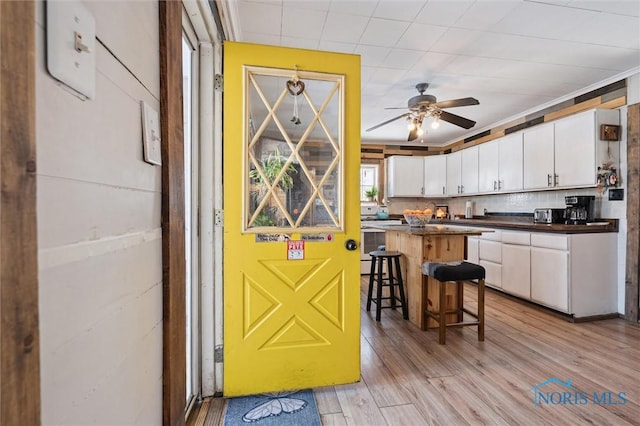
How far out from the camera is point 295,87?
1870 mm

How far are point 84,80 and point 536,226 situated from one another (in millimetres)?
4164

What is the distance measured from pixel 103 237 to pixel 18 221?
0.78 ft

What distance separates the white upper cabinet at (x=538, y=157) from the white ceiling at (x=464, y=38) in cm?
49

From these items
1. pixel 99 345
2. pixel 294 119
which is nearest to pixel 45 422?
pixel 99 345

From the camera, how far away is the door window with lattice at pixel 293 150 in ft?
6.07

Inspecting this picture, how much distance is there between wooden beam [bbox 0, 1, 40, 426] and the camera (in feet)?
1.25

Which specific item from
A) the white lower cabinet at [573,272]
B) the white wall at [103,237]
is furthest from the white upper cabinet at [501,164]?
the white wall at [103,237]

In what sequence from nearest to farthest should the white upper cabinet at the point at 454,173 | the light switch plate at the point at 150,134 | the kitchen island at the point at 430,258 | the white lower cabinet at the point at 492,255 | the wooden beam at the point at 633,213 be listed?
the light switch plate at the point at 150,134
the kitchen island at the point at 430,258
the wooden beam at the point at 633,213
the white lower cabinet at the point at 492,255
the white upper cabinet at the point at 454,173

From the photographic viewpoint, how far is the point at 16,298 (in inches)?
15.7

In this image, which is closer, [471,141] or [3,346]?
[3,346]

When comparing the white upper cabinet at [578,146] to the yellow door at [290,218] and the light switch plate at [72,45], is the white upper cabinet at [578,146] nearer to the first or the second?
the yellow door at [290,218]

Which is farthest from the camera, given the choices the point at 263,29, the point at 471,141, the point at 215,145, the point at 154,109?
the point at 471,141

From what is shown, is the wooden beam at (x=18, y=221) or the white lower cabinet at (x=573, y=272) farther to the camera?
the white lower cabinet at (x=573, y=272)

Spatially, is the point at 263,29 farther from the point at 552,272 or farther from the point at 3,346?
the point at 552,272
